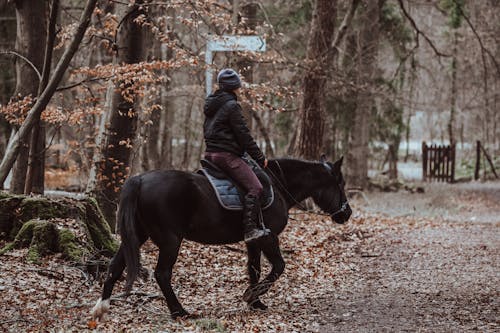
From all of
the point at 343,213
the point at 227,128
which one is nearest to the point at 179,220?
the point at 227,128

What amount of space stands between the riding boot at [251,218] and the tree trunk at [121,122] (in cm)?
364

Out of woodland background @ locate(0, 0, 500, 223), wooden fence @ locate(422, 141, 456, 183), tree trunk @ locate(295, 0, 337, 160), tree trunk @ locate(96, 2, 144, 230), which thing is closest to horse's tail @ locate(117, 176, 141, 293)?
woodland background @ locate(0, 0, 500, 223)

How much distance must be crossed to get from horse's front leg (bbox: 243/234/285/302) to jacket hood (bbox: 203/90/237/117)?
1.68 metres

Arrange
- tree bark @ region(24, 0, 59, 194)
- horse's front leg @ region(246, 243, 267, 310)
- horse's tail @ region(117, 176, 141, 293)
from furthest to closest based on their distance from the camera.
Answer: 1. tree bark @ region(24, 0, 59, 194)
2. horse's front leg @ region(246, 243, 267, 310)
3. horse's tail @ region(117, 176, 141, 293)

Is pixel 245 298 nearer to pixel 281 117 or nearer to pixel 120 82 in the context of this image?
pixel 120 82

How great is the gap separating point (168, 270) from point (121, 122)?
13.5 ft

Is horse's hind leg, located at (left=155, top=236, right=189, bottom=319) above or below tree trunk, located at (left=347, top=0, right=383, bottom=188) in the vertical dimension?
below

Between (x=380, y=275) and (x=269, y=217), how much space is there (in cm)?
328

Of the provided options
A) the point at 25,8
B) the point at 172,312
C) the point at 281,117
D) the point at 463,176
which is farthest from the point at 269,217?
the point at 463,176

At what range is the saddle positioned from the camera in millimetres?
7238

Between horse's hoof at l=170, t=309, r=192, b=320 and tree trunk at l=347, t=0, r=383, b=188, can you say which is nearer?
horse's hoof at l=170, t=309, r=192, b=320

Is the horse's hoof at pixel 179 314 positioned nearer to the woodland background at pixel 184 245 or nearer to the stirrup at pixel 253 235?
the woodland background at pixel 184 245

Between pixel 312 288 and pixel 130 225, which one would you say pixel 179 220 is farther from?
pixel 312 288

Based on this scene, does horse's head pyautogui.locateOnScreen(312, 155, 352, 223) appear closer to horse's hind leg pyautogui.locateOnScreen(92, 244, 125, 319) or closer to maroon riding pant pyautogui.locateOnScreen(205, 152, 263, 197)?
maroon riding pant pyautogui.locateOnScreen(205, 152, 263, 197)
